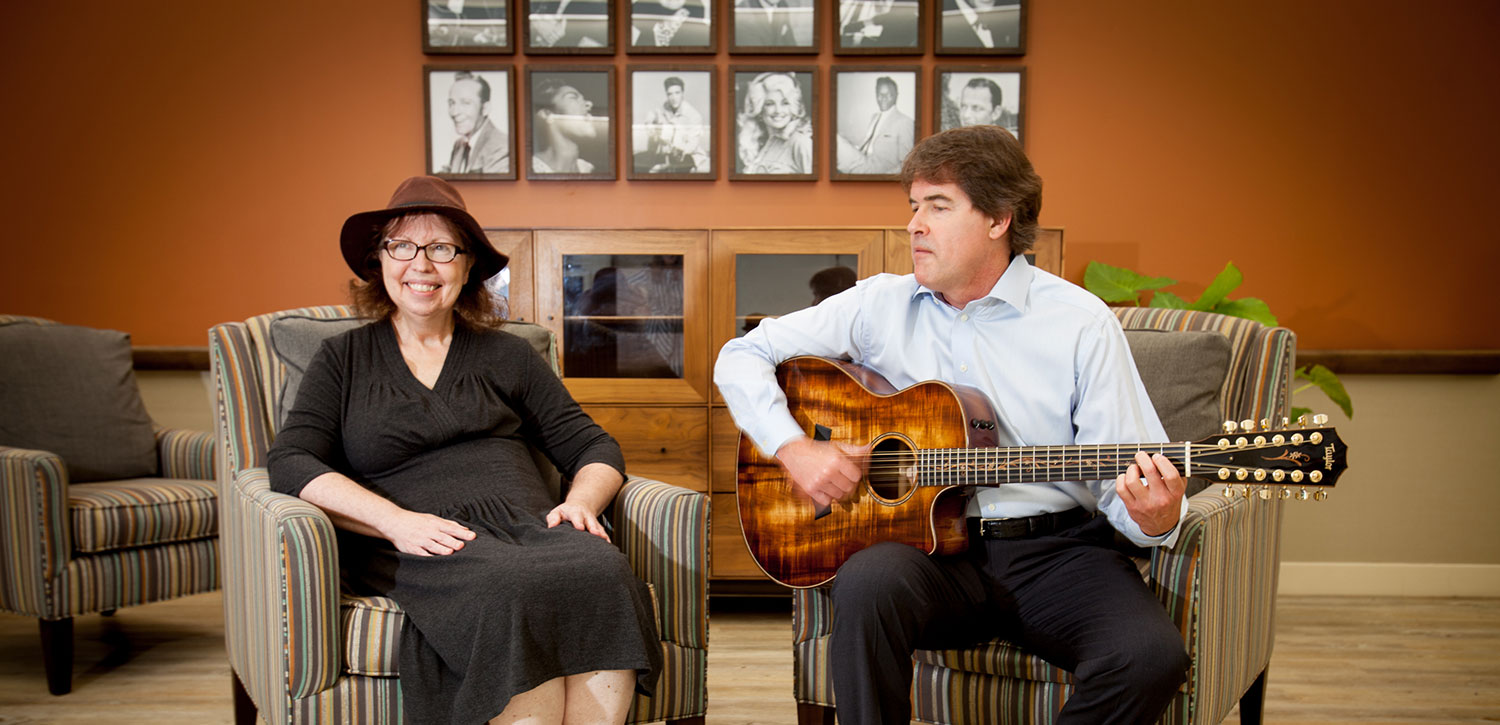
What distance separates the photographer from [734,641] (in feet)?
9.98

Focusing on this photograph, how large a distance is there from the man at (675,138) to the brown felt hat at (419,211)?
4.88 ft

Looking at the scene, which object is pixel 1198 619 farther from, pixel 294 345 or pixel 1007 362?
pixel 294 345

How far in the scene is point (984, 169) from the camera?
1.85m

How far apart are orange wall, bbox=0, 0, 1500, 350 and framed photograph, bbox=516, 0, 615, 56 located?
102 mm

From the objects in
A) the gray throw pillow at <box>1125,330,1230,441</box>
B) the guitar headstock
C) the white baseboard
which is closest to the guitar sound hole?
the guitar headstock

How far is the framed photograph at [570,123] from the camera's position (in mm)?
3559

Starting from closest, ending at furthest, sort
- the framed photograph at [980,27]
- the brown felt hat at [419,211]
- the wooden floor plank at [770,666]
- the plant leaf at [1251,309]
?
1. the brown felt hat at [419,211]
2. the wooden floor plank at [770,666]
3. the plant leaf at [1251,309]
4. the framed photograph at [980,27]

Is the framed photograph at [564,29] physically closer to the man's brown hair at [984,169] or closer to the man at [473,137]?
the man at [473,137]

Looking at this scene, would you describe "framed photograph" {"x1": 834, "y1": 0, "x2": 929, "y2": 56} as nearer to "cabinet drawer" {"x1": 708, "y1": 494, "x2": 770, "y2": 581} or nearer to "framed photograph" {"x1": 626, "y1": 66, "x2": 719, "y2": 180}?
"framed photograph" {"x1": 626, "y1": 66, "x2": 719, "y2": 180}

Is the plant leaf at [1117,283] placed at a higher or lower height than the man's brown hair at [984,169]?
lower

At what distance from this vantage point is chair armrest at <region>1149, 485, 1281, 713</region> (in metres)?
1.71

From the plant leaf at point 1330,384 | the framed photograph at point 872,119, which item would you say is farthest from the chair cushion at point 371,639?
the plant leaf at point 1330,384

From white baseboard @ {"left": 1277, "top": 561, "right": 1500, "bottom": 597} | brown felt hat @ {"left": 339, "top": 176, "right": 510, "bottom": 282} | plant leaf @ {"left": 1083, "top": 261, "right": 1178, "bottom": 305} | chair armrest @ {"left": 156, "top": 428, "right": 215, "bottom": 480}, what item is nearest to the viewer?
brown felt hat @ {"left": 339, "top": 176, "right": 510, "bottom": 282}

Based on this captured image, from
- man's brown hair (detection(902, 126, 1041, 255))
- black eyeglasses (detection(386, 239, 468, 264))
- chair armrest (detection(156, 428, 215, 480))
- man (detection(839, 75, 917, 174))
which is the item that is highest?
man (detection(839, 75, 917, 174))
